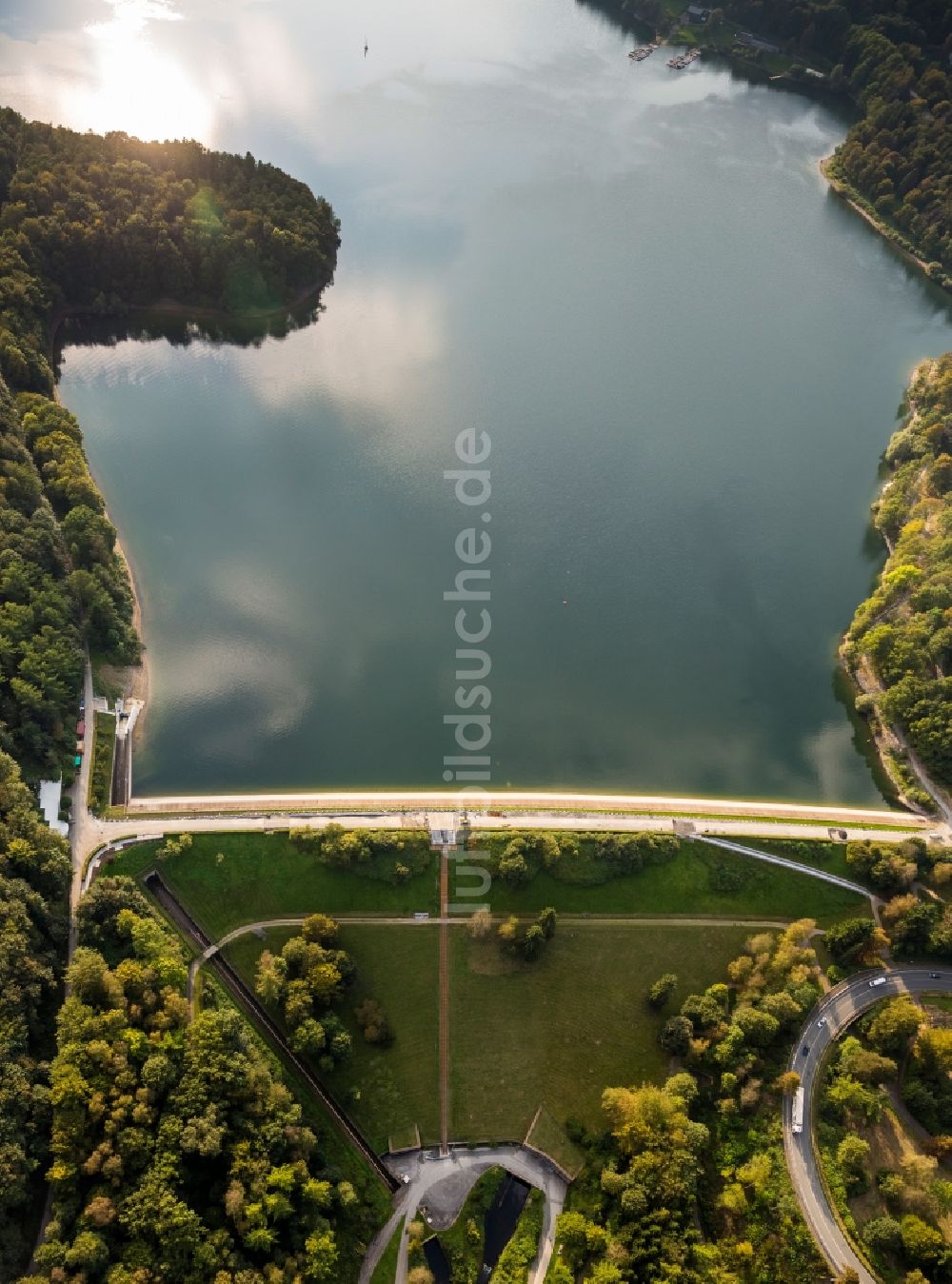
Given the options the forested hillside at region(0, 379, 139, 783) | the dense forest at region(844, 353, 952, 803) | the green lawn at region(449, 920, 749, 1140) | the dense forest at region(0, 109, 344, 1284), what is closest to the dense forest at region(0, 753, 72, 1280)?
the dense forest at region(0, 109, 344, 1284)

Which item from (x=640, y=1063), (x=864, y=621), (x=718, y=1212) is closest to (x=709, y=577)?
(x=864, y=621)

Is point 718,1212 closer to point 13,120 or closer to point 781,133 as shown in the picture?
point 13,120

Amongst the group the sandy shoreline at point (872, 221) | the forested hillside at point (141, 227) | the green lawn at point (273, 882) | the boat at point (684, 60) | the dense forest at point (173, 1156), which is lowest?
the dense forest at point (173, 1156)

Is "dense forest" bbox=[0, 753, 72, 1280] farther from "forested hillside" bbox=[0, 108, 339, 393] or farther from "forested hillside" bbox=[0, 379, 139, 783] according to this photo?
"forested hillside" bbox=[0, 108, 339, 393]

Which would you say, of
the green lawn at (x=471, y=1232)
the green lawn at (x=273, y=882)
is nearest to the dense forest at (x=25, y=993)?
the green lawn at (x=273, y=882)

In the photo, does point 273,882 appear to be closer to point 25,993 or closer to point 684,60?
point 25,993

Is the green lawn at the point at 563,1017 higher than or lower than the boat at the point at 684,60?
lower

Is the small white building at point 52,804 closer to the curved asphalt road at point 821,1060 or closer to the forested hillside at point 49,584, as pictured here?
the forested hillside at point 49,584
